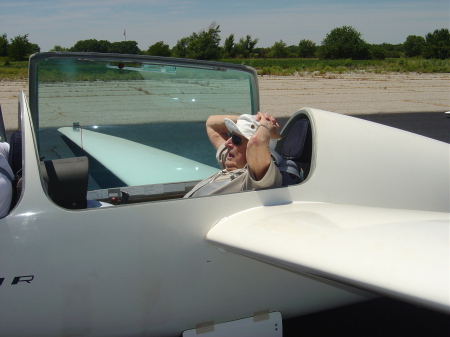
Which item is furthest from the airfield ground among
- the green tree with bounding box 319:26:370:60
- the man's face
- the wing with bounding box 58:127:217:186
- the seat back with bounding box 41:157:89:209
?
the green tree with bounding box 319:26:370:60

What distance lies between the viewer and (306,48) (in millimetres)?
116688

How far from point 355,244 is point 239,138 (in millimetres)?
1040

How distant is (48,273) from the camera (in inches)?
78.4

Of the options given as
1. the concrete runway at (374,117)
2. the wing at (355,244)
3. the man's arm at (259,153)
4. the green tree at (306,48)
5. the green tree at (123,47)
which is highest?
the green tree at (306,48)

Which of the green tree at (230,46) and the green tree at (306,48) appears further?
the green tree at (306,48)

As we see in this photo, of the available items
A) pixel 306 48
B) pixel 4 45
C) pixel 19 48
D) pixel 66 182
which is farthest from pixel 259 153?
pixel 306 48

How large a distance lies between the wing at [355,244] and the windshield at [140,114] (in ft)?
3.56

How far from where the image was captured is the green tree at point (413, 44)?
113m

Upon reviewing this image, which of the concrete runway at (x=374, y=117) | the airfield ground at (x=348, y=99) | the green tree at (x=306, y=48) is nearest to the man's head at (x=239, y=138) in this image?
the concrete runway at (x=374, y=117)

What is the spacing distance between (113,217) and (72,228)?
6.9 inches

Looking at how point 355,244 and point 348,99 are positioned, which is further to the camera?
point 348,99

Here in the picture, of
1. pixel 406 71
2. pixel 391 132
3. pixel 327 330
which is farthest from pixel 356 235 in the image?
pixel 406 71

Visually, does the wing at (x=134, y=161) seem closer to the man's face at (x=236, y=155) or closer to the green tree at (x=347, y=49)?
the man's face at (x=236, y=155)

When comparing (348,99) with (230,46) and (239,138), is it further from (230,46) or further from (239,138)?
(230,46)
